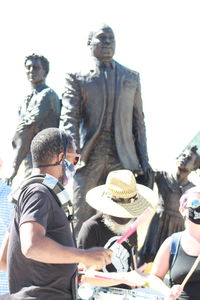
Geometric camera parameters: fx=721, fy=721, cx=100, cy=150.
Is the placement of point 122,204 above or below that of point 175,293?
above

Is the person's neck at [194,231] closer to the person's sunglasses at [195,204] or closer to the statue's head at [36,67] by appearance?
the person's sunglasses at [195,204]

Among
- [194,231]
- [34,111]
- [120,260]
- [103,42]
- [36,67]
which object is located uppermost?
[103,42]

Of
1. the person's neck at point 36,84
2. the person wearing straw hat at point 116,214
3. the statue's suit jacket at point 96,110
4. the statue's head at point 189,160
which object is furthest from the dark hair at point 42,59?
the person wearing straw hat at point 116,214

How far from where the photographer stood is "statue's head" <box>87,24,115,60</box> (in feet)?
23.6

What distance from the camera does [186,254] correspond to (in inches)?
149

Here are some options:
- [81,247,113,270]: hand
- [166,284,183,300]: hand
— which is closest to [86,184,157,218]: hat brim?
[166,284,183,300]: hand

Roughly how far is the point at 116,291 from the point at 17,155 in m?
4.65

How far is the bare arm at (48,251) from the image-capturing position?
2.88m

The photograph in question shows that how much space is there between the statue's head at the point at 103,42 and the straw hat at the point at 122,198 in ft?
10.5

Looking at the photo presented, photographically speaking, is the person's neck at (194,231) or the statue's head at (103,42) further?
the statue's head at (103,42)

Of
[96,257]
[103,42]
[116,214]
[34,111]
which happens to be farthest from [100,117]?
[96,257]

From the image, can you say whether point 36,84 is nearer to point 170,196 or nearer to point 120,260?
point 170,196

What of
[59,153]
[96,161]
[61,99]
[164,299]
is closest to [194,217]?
[164,299]

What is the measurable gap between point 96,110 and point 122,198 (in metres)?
3.21
